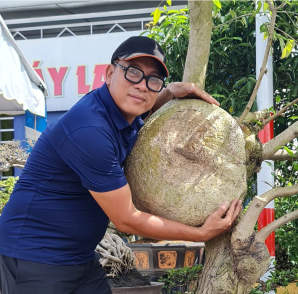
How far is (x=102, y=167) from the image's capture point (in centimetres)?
160

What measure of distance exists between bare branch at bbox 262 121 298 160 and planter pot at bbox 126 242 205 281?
1032 millimetres

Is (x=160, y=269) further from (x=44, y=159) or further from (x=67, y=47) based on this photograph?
(x=67, y=47)

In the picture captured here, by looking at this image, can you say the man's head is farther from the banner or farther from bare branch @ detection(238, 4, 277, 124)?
the banner

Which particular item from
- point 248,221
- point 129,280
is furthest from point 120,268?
point 248,221

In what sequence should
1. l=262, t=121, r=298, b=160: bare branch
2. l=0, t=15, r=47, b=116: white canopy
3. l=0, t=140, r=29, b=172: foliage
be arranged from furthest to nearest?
l=0, t=15, r=47, b=116: white canopy → l=0, t=140, r=29, b=172: foliage → l=262, t=121, r=298, b=160: bare branch

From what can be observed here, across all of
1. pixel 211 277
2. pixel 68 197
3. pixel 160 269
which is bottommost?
pixel 160 269

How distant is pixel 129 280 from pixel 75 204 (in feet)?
2.76

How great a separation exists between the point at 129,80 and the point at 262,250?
85 centimetres

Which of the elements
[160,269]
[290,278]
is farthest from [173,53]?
[290,278]

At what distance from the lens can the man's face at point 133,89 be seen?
177 centimetres

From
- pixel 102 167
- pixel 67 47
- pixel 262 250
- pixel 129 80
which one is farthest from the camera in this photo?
pixel 67 47

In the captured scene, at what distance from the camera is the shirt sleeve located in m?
1.60

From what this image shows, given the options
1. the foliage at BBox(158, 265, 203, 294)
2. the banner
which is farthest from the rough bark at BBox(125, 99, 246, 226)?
the banner

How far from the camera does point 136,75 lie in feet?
5.83
